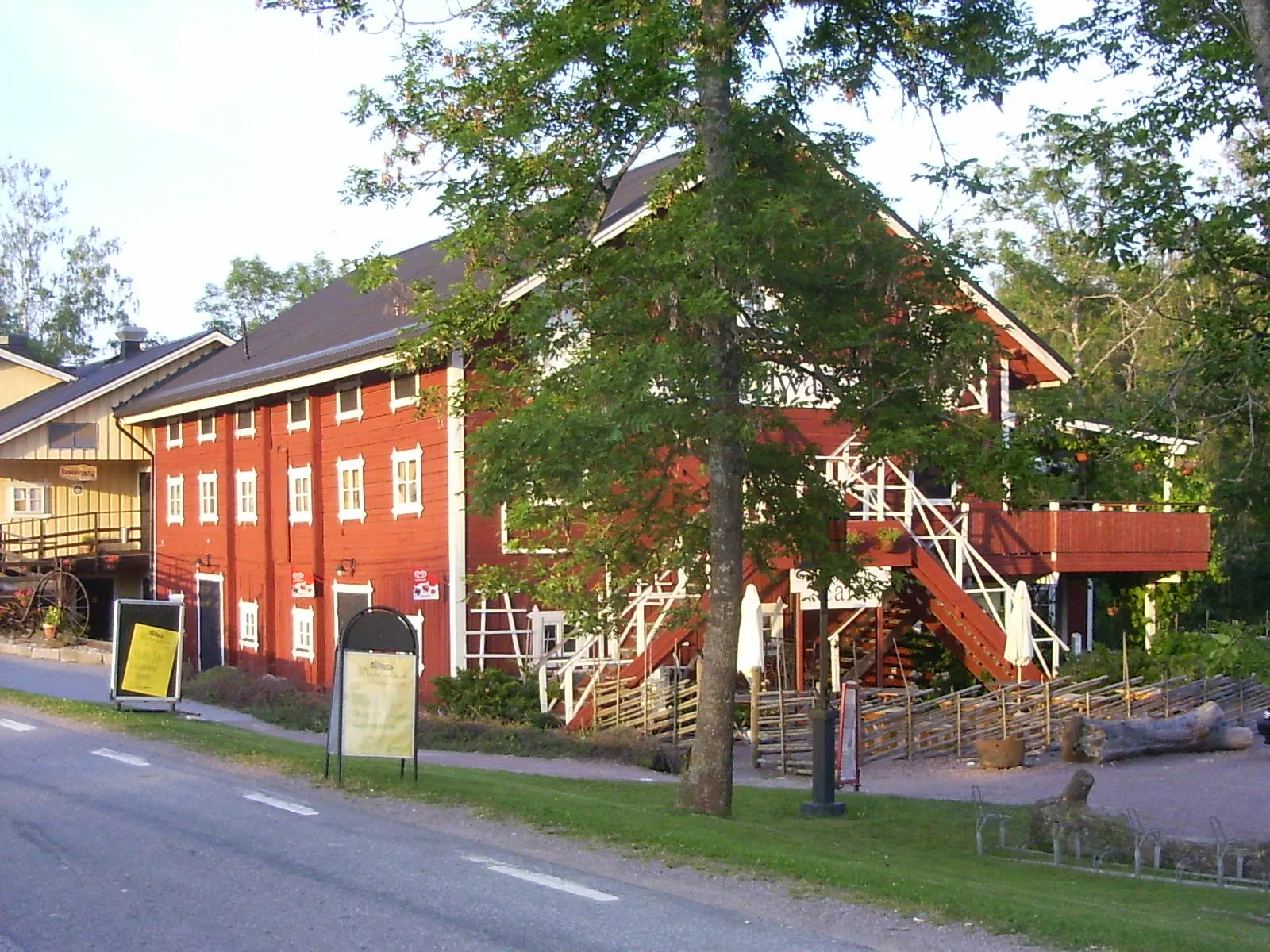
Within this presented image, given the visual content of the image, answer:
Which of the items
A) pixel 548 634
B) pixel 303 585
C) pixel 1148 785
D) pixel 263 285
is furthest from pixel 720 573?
pixel 263 285

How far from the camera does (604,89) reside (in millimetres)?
13477

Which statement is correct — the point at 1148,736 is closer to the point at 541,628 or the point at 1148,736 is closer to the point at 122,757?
the point at 541,628

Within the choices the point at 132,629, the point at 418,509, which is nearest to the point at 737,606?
the point at 132,629

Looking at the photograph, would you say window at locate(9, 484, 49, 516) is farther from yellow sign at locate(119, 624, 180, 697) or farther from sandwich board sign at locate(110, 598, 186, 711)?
yellow sign at locate(119, 624, 180, 697)

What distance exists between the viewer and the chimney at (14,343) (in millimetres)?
52594

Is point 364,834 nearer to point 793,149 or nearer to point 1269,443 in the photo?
point 793,149

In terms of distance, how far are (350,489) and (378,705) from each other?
1607 centimetres

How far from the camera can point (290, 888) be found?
8.64 m

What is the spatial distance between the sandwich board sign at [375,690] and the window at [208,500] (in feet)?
74.3

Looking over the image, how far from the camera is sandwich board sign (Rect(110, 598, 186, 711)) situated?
756 inches

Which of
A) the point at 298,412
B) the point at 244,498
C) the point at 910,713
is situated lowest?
the point at 910,713

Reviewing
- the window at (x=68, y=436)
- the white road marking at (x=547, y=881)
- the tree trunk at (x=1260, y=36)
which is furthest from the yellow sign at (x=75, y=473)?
the tree trunk at (x=1260, y=36)

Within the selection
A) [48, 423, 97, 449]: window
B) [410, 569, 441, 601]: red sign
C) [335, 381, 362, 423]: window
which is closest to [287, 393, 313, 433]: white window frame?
[335, 381, 362, 423]: window

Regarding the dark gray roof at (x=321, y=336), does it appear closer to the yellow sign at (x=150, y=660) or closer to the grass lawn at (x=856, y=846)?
the yellow sign at (x=150, y=660)
